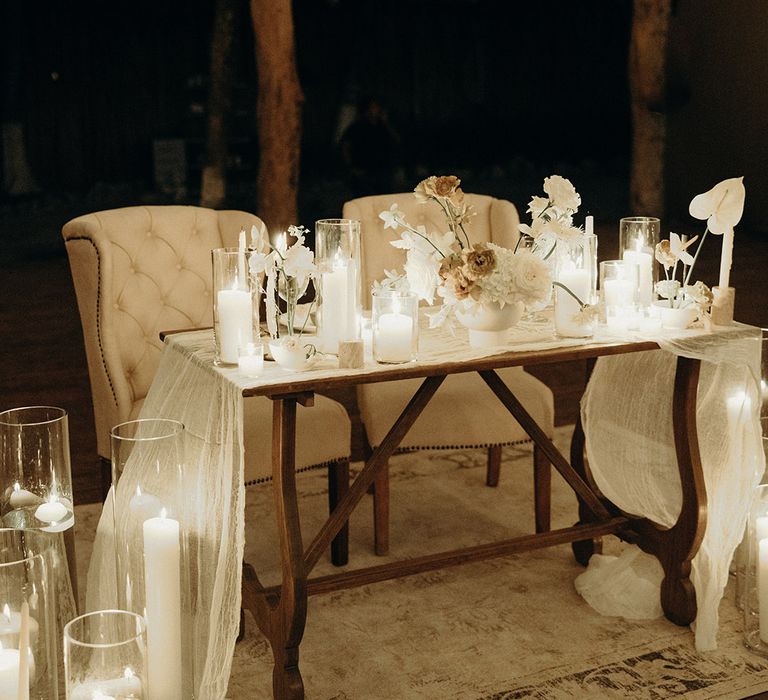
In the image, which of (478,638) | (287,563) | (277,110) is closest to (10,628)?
(287,563)

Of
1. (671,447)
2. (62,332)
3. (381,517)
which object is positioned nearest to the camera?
(671,447)

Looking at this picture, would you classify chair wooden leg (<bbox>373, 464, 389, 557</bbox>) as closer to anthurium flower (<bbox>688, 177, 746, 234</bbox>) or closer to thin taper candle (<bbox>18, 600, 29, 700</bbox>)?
anthurium flower (<bbox>688, 177, 746, 234</bbox>)

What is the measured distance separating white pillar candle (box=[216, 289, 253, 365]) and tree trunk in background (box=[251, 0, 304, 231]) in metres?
4.47

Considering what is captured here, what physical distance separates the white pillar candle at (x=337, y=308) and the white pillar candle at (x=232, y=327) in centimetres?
18

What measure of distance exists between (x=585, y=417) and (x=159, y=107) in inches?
281

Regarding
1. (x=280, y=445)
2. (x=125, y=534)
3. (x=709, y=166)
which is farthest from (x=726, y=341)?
(x=709, y=166)

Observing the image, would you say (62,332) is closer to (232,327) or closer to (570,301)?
(232,327)

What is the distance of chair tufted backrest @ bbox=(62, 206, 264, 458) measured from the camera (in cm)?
305

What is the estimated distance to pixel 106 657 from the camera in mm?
1782

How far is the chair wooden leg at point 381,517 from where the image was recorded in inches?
129

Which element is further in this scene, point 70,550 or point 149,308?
point 149,308

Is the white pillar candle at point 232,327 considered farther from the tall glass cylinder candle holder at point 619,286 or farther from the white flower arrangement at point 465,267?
the tall glass cylinder candle holder at point 619,286

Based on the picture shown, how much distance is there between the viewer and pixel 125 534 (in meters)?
2.29

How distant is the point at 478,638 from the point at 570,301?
855 mm
